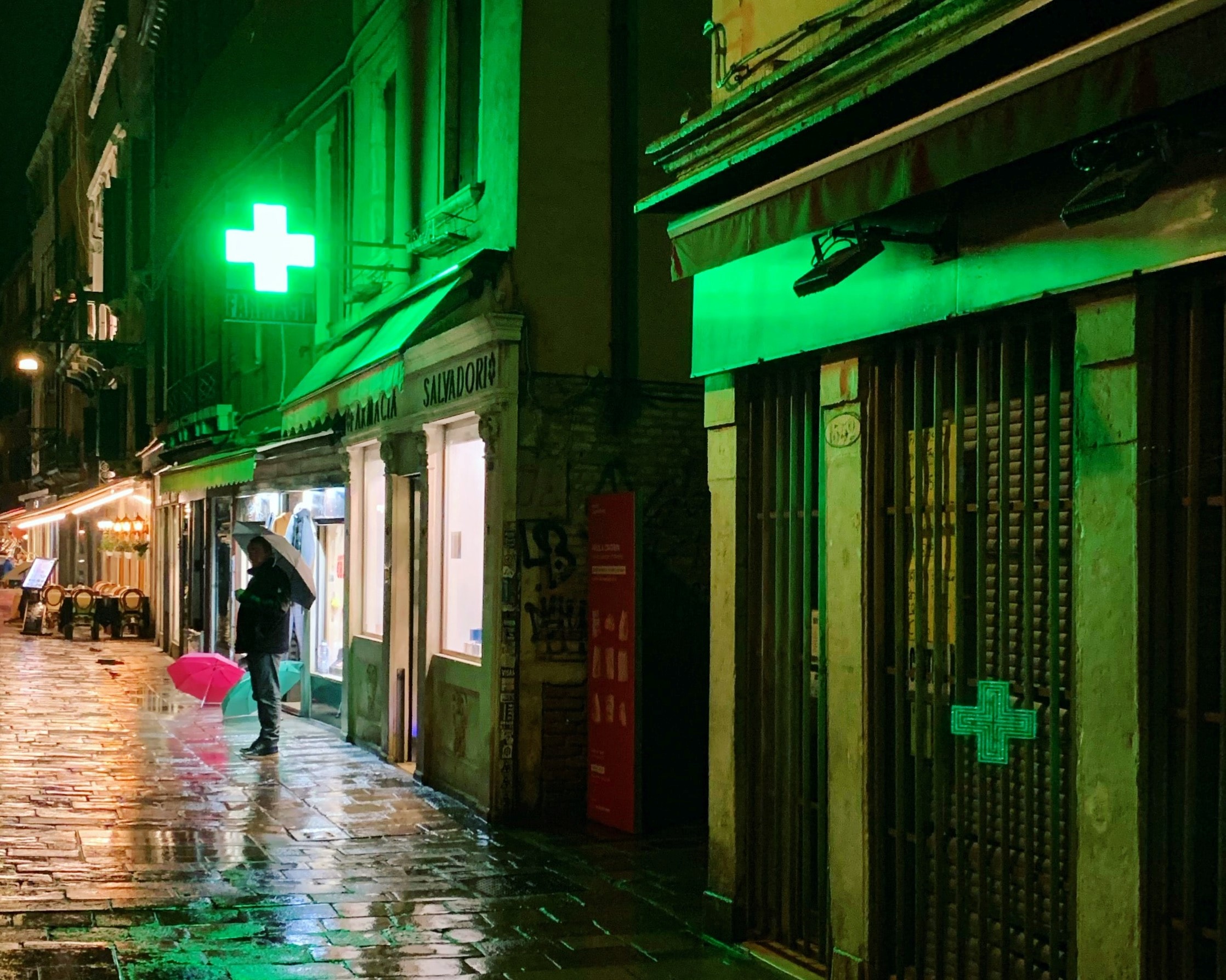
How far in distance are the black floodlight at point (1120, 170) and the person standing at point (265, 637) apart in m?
10.4

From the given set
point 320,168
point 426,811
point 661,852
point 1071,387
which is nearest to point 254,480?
point 320,168

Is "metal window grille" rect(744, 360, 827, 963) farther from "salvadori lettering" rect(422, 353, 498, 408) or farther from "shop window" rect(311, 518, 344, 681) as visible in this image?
"shop window" rect(311, 518, 344, 681)

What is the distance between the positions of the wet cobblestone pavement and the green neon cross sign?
5.78 m

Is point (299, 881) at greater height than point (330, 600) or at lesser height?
lesser

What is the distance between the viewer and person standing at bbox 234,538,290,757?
1404cm

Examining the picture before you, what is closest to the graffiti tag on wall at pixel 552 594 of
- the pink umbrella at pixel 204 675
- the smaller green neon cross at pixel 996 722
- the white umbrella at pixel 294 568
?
the white umbrella at pixel 294 568

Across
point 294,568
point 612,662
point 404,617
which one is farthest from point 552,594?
point 294,568

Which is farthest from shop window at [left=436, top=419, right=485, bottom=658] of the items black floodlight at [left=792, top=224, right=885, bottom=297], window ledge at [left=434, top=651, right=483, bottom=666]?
black floodlight at [left=792, top=224, right=885, bottom=297]

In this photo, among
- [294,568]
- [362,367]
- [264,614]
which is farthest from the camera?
[294,568]

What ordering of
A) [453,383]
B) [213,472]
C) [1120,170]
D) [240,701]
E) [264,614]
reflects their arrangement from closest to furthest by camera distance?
1. [1120,170]
2. [453,383]
3. [264,614]
4. [240,701]
5. [213,472]

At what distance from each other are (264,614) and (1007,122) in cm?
1046

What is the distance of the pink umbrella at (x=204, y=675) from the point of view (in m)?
15.3

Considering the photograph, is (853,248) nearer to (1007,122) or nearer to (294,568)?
(1007,122)

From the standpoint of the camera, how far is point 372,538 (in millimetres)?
15633
